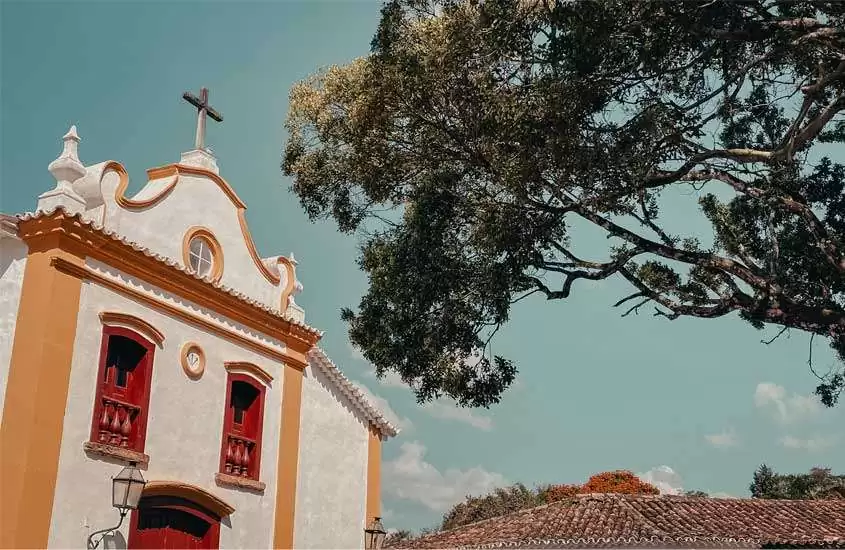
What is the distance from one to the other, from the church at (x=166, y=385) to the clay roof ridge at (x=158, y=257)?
26mm

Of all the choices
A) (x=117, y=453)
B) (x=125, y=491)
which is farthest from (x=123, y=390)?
(x=125, y=491)

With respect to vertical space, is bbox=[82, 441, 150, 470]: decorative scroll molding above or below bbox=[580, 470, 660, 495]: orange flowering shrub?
below

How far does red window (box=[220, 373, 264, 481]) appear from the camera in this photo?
12.2 meters

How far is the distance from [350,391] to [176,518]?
417cm

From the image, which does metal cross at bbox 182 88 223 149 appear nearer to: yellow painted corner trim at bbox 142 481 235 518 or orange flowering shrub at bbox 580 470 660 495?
yellow painted corner trim at bbox 142 481 235 518

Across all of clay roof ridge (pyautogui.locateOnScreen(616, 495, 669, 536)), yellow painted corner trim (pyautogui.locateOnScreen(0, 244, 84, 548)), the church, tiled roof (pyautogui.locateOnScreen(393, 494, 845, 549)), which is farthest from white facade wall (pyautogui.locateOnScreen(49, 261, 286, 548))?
clay roof ridge (pyautogui.locateOnScreen(616, 495, 669, 536))

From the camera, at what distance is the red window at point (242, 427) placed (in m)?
12.2

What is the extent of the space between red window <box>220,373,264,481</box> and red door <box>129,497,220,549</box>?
75cm

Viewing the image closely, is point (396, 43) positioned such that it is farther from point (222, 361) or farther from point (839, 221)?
point (839, 221)

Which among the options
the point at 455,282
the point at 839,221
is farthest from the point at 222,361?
the point at 839,221

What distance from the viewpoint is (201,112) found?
1344cm

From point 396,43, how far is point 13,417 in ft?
19.4

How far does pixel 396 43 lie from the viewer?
9430mm

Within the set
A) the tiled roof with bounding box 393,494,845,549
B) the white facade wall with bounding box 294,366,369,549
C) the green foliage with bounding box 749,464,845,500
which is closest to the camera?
the white facade wall with bounding box 294,366,369,549
